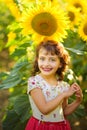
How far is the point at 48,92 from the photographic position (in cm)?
187

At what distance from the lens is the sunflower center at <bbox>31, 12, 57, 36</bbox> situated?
204cm

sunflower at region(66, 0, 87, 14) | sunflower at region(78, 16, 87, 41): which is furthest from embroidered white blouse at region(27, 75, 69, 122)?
sunflower at region(66, 0, 87, 14)

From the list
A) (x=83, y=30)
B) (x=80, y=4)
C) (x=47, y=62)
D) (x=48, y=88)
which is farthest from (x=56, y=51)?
(x=80, y=4)

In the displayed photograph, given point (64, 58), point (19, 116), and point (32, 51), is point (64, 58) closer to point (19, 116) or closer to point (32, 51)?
point (32, 51)

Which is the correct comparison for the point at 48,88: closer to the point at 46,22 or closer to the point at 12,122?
the point at 46,22

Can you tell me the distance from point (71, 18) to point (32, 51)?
35cm

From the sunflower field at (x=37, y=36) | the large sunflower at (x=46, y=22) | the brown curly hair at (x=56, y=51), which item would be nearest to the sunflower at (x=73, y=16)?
the sunflower field at (x=37, y=36)

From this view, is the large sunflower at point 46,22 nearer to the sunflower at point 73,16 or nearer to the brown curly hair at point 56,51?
the brown curly hair at point 56,51

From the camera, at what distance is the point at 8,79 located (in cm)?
244

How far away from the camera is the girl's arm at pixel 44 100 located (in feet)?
5.85

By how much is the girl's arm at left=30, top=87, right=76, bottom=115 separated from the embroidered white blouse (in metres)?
0.03

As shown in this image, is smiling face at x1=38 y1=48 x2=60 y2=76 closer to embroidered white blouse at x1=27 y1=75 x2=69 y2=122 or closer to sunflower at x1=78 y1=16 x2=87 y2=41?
embroidered white blouse at x1=27 y1=75 x2=69 y2=122

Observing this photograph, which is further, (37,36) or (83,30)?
(83,30)

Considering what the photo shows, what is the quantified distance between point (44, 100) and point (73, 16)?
765 mm
